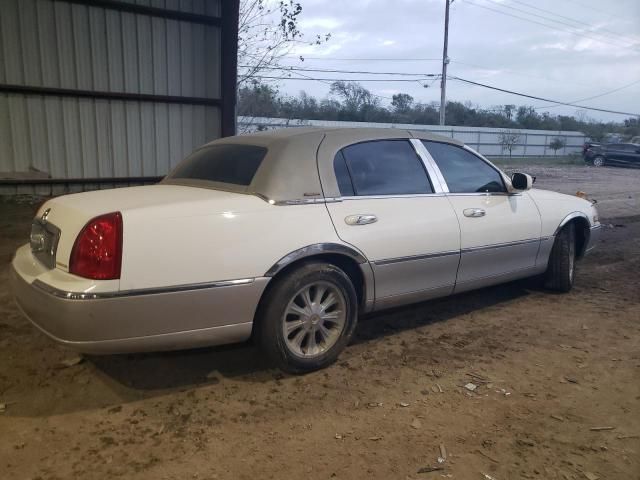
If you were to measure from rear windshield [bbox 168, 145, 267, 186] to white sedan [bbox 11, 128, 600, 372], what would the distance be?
0.6 inches

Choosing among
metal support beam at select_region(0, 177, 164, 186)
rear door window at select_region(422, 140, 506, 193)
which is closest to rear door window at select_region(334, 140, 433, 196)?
rear door window at select_region(422, 140, 506, 193)

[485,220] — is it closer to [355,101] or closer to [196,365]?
[196,365]

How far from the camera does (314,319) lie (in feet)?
11.7

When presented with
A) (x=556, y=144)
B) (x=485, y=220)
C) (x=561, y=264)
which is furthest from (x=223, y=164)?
(x=556, y=144)

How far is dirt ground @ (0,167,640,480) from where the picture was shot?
8.60 feet

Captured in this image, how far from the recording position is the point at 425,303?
201 inches

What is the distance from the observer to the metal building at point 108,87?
31.5ft

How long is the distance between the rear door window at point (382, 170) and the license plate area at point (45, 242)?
182cm

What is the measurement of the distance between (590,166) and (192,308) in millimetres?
33730

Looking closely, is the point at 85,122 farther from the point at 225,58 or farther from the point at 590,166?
the point at 590,166

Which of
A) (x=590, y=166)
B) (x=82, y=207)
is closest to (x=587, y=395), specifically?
(x=82, y=207)

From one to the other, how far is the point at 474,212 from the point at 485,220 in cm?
15

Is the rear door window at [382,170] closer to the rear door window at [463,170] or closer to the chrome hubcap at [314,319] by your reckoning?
the rear door window at [463,170]

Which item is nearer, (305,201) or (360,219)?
(305,201)
